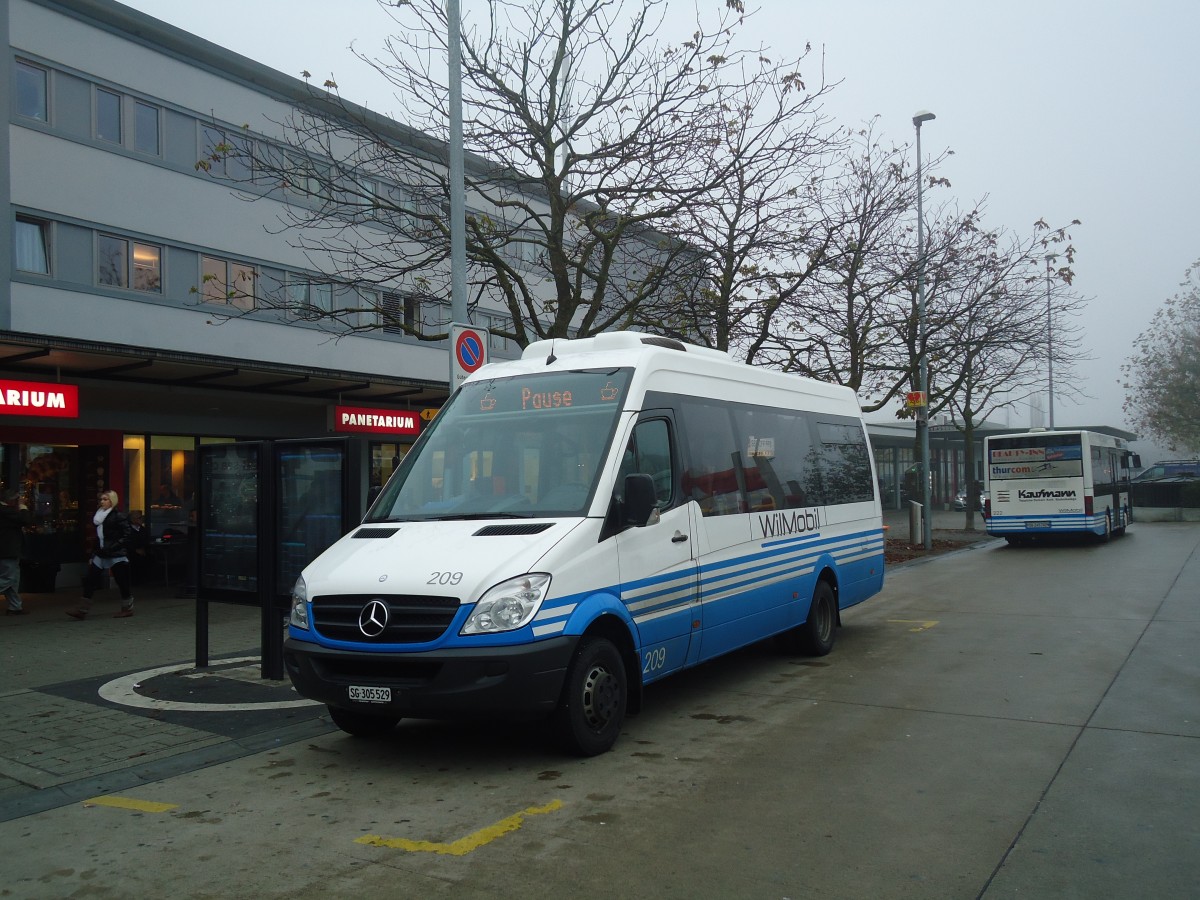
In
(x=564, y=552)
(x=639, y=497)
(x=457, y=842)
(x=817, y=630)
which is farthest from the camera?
(x=817, y=630)

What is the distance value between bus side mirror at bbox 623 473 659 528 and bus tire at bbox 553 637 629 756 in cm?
84

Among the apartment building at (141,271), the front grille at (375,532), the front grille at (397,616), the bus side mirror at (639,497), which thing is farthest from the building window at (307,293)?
the bus side mirror at (639,497)

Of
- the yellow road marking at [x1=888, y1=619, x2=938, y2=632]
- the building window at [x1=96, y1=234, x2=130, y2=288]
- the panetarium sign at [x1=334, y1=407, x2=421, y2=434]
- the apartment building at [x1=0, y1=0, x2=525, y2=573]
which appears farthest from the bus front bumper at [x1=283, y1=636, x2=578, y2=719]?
the building window at [x1=96, y1=234, x2=130, y2=288]

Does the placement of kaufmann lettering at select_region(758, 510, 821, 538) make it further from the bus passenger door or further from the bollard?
the bollard

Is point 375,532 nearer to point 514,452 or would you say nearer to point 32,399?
point 514,452

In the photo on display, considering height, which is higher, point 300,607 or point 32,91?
point 32,91

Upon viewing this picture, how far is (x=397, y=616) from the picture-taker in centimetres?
597

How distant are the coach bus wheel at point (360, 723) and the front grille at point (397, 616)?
2.91ft

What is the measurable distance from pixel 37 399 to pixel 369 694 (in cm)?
993

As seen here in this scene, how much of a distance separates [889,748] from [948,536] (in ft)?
78.9

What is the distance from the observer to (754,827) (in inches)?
198

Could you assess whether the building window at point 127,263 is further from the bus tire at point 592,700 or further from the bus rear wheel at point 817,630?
the bus tire at point 592,700

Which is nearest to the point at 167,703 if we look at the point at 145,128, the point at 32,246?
the point at 32,246

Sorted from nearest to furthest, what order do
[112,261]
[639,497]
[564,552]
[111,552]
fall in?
[564,552]
[639,497]
[111,552]
[112,261]
